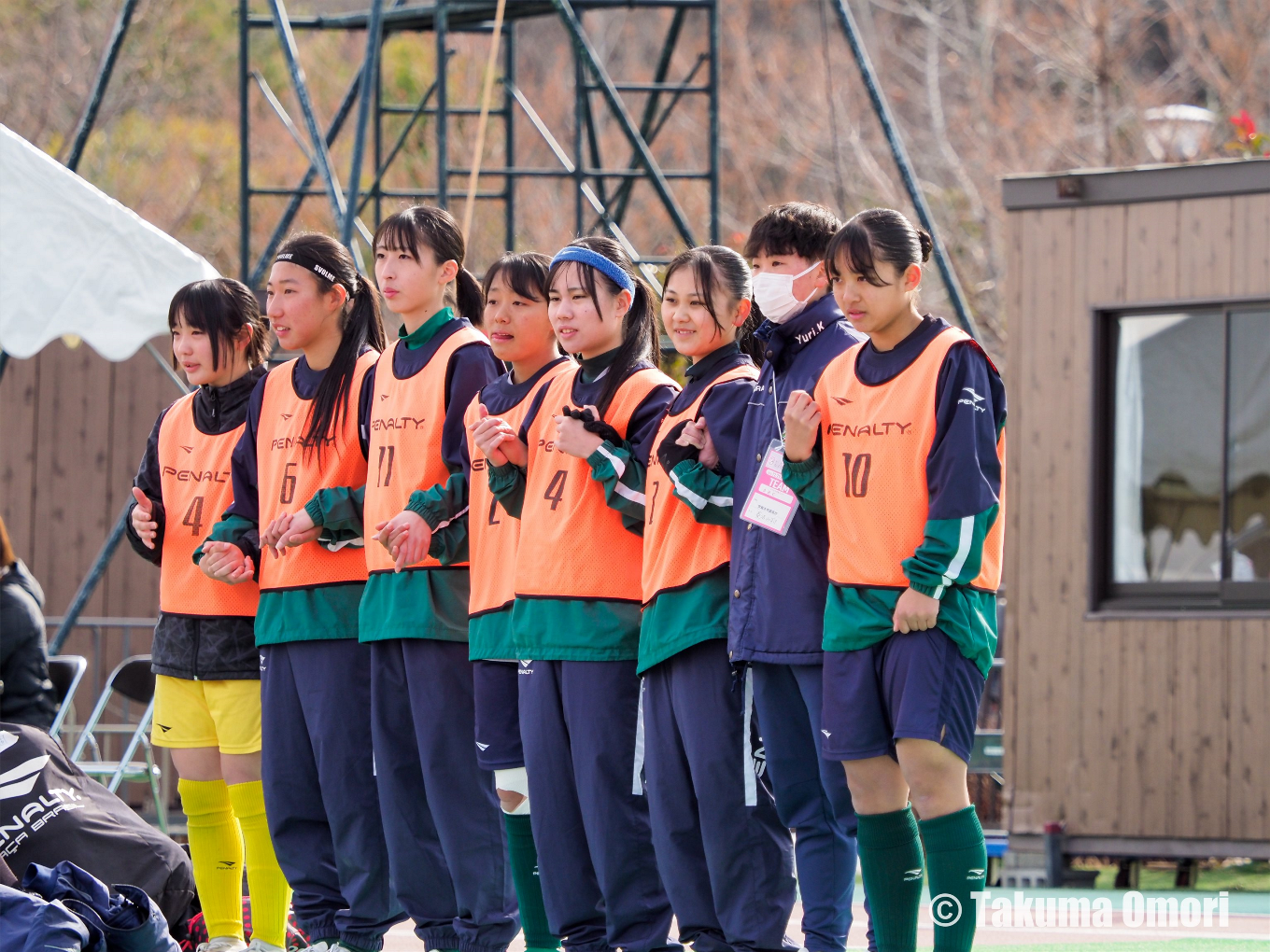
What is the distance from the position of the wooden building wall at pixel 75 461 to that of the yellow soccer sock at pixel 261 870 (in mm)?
5784

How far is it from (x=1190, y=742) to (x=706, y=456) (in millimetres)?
4805

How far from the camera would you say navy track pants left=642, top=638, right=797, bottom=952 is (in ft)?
14.1

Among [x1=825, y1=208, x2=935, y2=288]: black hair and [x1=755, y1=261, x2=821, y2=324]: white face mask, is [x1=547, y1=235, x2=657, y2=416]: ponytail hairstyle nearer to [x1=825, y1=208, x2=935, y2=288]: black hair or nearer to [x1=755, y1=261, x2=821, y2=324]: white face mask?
[x1=755, y1=261, x2=821, y2=324]: white face mask

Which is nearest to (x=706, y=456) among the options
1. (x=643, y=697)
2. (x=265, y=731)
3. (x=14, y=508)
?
(x=643, y=697)

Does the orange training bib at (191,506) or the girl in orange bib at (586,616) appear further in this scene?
the orange training bib at (191,506)

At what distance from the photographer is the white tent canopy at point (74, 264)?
605 cm

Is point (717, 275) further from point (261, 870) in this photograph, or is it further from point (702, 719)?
point (261, 870)

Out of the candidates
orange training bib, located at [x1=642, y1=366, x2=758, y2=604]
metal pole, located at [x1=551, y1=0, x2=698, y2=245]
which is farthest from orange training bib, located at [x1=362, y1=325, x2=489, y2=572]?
metal pole, located at [x1=551, y1=0, x2=698, y2=245]

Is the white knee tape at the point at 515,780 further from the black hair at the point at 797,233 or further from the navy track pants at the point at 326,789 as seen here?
the black hair at the point at 797,233

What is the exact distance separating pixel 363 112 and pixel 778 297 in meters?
3.69

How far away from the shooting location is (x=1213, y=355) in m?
8.62

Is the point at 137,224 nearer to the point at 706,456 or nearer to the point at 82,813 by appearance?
the point at 82,813

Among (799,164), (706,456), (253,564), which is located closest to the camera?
(706,456)

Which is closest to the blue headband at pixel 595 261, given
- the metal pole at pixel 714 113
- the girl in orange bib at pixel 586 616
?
the girl in orange bib at pixel 586 616
